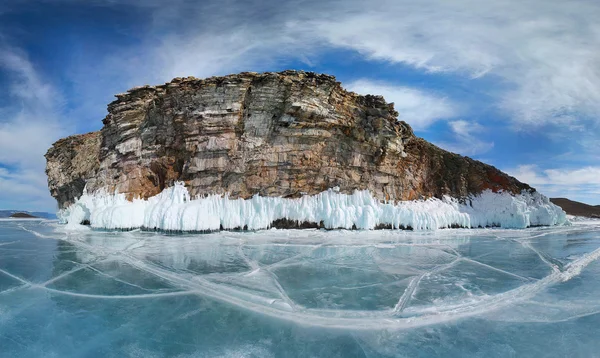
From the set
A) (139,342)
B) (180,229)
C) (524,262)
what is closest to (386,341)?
(139,342)

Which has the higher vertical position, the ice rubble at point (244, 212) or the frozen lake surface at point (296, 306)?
the ice rubble at point (244, 212)

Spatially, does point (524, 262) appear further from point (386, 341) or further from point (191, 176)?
point (191, 176)

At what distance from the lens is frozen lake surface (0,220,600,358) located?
4355mm

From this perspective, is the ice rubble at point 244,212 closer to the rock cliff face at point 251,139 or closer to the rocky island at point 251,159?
the rocky island at point 251,159

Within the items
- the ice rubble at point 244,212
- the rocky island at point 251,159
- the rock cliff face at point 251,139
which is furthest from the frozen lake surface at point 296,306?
the rock cliff face at point 251,139

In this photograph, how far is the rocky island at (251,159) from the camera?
19.9 m

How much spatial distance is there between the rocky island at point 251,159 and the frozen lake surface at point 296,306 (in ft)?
30.9

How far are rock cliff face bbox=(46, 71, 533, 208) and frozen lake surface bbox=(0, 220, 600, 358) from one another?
10.3 metres

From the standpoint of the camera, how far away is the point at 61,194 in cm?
3231

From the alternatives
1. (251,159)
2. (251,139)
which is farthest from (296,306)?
(251,139)

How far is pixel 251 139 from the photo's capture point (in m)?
20.5

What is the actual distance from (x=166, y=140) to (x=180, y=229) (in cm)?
643

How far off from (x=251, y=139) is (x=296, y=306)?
15675mm

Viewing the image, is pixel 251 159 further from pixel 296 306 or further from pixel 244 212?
pixel 296 306
